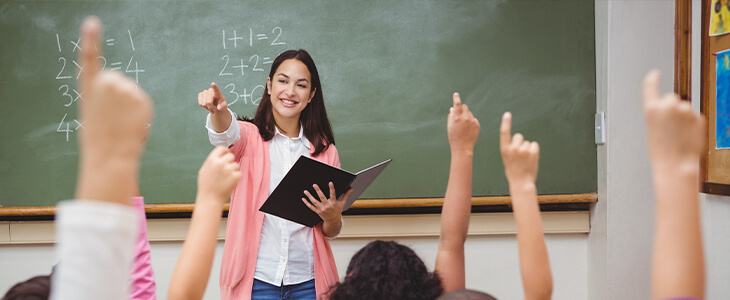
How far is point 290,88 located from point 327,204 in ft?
1.37

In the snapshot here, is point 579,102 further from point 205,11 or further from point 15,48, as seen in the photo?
point 15,48

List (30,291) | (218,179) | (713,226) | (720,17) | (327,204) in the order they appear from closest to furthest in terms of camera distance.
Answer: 1. (218,179)
2. (30,291)
3. (327,204)
4. (720,17)
5. (713,226)

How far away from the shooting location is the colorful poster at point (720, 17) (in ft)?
6.41

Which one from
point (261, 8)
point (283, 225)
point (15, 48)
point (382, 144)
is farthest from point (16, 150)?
point (382, 144)

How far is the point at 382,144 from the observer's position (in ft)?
8.16

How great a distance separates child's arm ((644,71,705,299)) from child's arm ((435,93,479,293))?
549mm

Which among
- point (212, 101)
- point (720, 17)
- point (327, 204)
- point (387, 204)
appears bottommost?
point (387, 204)

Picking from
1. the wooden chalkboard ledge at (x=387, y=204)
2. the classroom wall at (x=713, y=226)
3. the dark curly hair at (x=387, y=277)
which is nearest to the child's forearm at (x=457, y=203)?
the dark curly hair at (x=387, y=277)

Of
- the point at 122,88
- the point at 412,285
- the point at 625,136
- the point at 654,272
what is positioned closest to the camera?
the point at 122,88

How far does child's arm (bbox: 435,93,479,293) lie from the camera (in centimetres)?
126

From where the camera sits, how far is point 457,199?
1.29 meters

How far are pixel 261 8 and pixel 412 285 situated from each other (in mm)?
1707

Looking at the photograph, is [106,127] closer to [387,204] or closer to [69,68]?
[387,204]

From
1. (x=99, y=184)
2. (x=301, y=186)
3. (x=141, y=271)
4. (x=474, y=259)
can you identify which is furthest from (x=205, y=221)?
(x=474, y=259)
